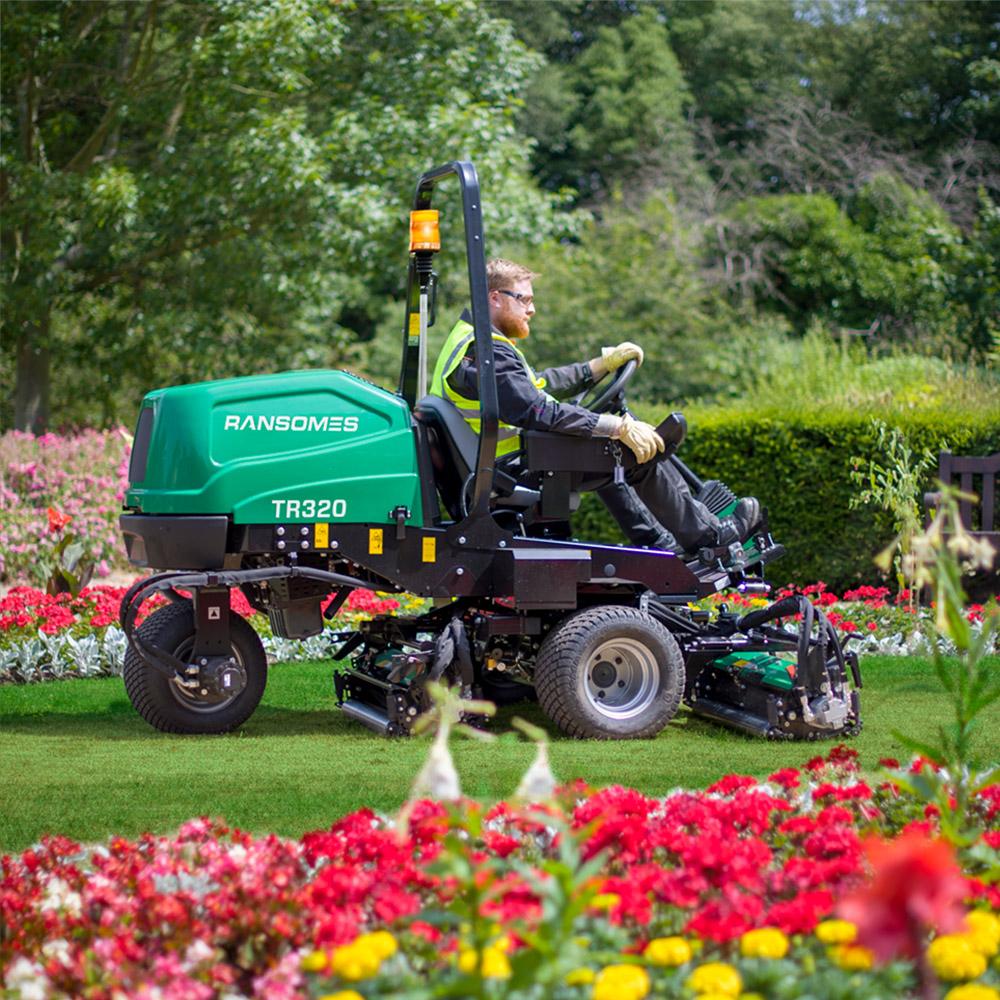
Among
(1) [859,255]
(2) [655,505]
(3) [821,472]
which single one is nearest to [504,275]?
(2) [655,505]

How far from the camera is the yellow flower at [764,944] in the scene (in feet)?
7.72

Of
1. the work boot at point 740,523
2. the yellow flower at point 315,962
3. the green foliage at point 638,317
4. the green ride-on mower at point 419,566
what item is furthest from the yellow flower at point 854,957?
the green foliage at point 638,317

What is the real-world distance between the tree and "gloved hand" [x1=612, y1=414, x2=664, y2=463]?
29.7 ft

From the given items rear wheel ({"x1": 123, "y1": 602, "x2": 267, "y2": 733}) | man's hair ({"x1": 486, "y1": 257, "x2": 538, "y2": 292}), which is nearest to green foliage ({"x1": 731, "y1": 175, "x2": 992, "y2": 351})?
man's hair ({"x1": 486, "y1": 257, "x2": 538, "y2": 292})

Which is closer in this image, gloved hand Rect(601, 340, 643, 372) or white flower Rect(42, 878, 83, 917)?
white flower Rect(42, 878, 83, 917)

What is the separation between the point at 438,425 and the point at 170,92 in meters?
11.3

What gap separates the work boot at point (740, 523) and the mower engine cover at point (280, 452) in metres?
1.26

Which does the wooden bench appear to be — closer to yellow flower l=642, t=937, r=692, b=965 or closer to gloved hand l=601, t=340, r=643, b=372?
gloved hand l=601, t=340, r=643, b=372

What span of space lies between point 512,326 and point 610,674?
1.37 m

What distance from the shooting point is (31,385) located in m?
16.9

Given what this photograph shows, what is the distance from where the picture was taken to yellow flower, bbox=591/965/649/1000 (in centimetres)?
218

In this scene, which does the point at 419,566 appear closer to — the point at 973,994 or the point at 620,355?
the point at 620,355

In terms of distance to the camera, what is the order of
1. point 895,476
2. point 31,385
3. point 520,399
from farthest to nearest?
point 31,385, point 895,476, point 520,399

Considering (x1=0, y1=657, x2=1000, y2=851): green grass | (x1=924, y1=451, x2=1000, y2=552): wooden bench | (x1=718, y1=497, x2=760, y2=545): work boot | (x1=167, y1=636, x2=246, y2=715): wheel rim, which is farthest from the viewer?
(x1=924, y1=451, x2=1000, y2=552): wooden bench
